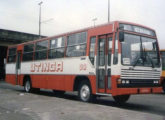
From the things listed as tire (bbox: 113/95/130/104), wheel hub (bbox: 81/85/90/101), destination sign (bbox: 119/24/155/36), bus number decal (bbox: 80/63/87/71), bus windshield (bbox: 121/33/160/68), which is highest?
destination sign (bbox: 119/24/155/36)

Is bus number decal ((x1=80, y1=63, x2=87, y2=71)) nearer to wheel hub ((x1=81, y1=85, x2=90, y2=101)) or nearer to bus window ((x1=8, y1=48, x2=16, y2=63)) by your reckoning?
wheel hub ((x1=81, y1=85, x2=90, y2=101))

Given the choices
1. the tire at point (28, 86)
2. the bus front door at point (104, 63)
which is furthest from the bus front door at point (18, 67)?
the bus front door at point (104, 63)

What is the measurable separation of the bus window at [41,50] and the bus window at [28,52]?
0.73m

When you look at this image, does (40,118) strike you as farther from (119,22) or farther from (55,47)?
(55,47)

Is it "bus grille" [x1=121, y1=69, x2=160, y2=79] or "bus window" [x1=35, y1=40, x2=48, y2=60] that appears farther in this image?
"bus window" [x1=35, y1=40, x2=48, y2=60]

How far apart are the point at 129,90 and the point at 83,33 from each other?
12.8 ft

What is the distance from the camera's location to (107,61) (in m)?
11.5

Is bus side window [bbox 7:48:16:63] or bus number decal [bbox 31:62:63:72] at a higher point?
bus side window [bbox 7:48:16:63]

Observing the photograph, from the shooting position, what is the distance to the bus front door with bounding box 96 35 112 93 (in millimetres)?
11383

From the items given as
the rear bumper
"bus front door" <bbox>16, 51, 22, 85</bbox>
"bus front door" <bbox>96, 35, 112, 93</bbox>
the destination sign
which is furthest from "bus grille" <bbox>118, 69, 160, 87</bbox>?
"bus front door" <bbox>16, 51, 22, 85</bbox>

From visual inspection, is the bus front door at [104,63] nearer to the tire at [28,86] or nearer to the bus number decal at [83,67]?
the bus number decal at [83,67]

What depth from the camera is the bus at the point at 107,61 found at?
10875mm

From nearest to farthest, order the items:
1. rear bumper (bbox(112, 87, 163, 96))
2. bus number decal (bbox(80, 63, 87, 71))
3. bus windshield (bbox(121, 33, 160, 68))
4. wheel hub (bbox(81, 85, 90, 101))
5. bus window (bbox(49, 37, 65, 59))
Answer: rear bumper (bbox(112, 87, 163, 96)) → bus windshield (bbox(121, 33, 160, 68)) → wheel hub (bbox(81, 85, 90, 101)) → bus number decal (bbox(80, 63, 87, 71)) → bus window (bbox(49, 37, 65, 59))

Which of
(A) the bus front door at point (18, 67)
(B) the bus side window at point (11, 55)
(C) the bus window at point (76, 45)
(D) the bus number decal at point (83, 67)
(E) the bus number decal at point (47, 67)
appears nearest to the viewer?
(D) the bus number decal at point (83, 67)
